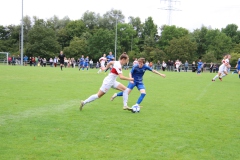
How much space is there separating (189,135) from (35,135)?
361cm

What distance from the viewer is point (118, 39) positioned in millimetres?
95500

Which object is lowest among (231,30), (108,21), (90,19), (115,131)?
(115,131)

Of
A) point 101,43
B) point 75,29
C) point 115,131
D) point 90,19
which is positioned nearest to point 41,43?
point 101,43

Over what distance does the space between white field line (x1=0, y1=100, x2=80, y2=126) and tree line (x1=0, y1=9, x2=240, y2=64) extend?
64777mm

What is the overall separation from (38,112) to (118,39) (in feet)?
286

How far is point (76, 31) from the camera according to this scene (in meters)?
97.7

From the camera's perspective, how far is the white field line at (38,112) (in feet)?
27.5

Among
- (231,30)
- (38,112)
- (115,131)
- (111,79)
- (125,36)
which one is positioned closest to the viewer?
(115,131)

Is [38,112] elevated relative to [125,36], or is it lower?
lower

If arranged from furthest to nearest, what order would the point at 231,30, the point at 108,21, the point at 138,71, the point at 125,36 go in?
the point at 108,21 → the point at 231,30 → the point at 125,36 → the point at 138,71

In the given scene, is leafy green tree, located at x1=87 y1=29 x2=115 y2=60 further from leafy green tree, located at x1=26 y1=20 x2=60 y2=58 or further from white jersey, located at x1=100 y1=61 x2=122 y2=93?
white jersey, located at x1=100 y1=61 x2=122 y2=93

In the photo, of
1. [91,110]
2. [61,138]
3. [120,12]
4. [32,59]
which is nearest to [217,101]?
[91,110]

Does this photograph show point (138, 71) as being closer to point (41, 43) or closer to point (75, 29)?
point (41, 43)

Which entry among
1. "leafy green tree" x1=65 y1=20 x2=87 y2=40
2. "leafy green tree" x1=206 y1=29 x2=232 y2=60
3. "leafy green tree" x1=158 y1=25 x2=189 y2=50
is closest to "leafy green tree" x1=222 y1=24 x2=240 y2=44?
"leafy green tree" x1=206 y1=29 x2=232 y2=60
